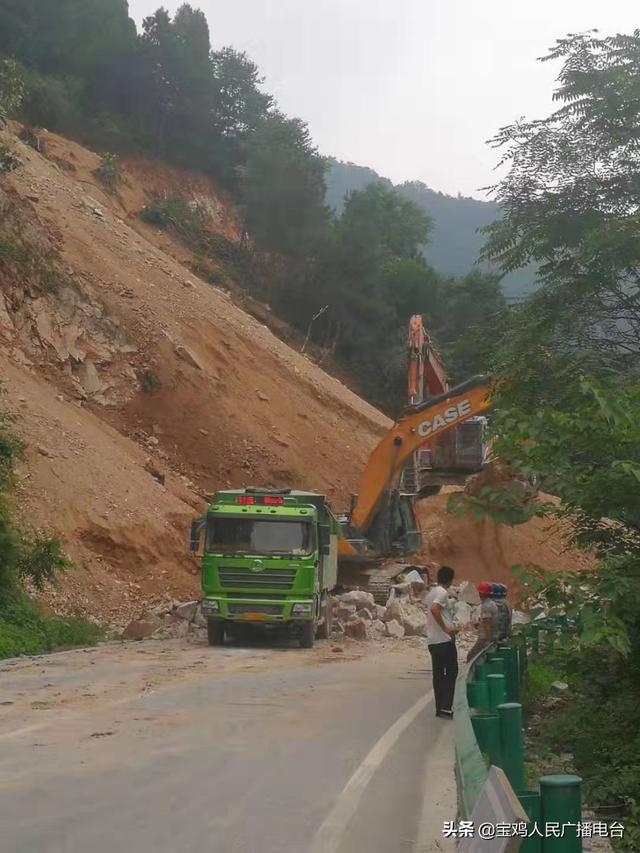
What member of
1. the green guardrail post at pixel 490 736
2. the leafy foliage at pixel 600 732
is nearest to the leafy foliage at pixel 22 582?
the leafy foliage at pixel 600 732

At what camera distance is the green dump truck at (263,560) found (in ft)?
66.8

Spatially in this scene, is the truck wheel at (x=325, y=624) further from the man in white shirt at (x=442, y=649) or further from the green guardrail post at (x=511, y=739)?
the green guardrail post at (x=511, y=739)

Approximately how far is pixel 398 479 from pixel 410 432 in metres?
1.21

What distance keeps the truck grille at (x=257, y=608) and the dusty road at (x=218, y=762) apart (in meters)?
3.79

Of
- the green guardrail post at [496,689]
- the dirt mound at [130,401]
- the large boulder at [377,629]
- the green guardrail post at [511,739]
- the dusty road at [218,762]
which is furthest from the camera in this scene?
the dirt mound at [130,401]

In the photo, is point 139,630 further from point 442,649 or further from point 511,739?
point 511,739

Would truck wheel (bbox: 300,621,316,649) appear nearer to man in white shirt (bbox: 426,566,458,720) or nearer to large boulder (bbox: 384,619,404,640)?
large boulder (bbox: 384,619,404,640)

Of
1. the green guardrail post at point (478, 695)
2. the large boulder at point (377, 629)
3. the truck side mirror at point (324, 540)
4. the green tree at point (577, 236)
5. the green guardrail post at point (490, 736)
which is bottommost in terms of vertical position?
the large boulder at point (377, 629)

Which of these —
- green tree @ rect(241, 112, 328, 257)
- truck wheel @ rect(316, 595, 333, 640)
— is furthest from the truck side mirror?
green tree @ rect(241, 112, 328, 257)

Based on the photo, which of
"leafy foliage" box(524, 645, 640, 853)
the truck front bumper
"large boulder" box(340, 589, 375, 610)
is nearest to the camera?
"leafy foliage" box(524, 645, 640, 853)

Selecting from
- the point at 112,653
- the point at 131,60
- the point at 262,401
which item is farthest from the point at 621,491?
the point at 131,60

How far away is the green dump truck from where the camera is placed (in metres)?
20.4

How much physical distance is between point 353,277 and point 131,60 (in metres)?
19.0

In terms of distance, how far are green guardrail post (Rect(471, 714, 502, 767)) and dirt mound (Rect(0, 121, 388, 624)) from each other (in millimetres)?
17942
